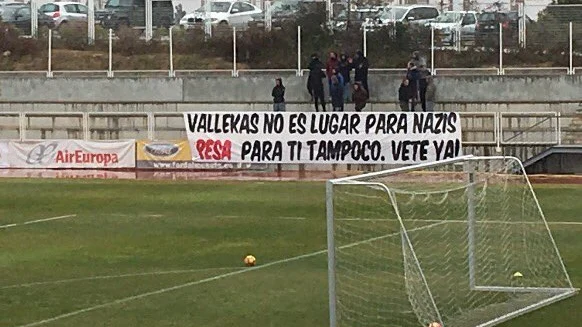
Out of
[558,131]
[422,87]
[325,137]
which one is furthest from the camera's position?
[422,87]

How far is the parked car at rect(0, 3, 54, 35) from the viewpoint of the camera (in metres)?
50.5

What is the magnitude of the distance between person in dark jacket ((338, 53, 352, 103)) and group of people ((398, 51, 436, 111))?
205 cm

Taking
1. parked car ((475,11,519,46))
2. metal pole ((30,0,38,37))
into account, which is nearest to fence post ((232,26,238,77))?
metal pole ((30,0,38,37))

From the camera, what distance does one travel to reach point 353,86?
4134 centimetres

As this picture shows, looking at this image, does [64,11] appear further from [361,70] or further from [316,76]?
[361,70]

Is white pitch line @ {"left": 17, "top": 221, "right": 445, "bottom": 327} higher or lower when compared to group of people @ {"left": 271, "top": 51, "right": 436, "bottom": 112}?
lower

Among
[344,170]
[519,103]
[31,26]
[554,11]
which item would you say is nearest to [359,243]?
[344,170]

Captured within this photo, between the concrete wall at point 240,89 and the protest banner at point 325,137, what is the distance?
257 inches

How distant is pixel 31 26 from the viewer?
50.3m

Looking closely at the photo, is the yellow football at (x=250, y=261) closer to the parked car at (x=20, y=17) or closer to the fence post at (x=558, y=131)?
the fence post at (x=558, y=131)

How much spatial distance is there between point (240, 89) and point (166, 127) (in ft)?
19.3

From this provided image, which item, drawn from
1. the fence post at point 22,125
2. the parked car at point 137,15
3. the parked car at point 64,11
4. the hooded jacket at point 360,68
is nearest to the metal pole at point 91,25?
the parked car at point 137,15

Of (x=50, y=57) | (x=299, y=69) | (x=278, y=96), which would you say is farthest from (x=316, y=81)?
(x=50, y=57)

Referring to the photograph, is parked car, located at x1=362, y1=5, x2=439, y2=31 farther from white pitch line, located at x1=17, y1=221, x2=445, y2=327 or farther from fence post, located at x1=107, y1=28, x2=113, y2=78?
white pitch line, located at x1=17, y1=221, x2=445, y2=327
